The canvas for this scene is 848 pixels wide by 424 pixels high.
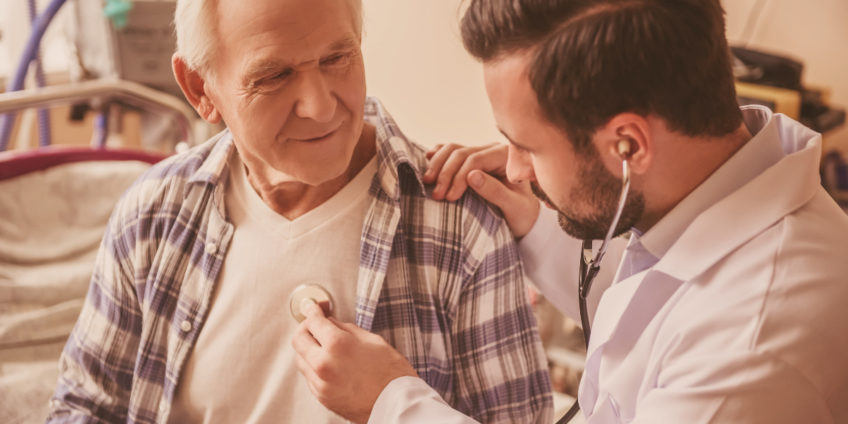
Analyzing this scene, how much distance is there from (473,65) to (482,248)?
0.84 metres

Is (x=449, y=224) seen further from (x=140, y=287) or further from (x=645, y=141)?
(x=140, y=287)

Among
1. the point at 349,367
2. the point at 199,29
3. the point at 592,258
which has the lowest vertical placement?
the point at 349,367

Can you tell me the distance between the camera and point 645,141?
90 cm

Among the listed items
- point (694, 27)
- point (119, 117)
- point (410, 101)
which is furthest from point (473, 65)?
point (119, 117)

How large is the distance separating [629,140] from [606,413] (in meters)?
0.41

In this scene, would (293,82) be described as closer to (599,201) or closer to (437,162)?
(437,162)

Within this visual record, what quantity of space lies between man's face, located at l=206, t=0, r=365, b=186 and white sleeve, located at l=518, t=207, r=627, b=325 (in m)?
0.36

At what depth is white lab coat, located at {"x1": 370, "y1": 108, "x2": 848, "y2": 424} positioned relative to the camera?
81 centimetres

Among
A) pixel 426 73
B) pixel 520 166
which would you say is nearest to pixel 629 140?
pixel 520 166

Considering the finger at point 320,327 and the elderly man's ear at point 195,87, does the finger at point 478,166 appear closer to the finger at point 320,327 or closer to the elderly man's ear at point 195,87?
the finger at point 320,327

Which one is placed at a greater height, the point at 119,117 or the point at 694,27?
the point at 694,27

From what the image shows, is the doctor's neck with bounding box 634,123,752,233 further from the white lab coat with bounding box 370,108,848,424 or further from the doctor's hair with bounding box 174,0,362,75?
the doctor's hair with bounding box 174,0,362,75

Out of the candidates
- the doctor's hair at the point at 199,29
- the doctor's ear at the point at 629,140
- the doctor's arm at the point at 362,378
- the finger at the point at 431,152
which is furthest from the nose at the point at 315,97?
the doctor's ear at the point at 629,140

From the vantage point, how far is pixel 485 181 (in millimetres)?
1216
